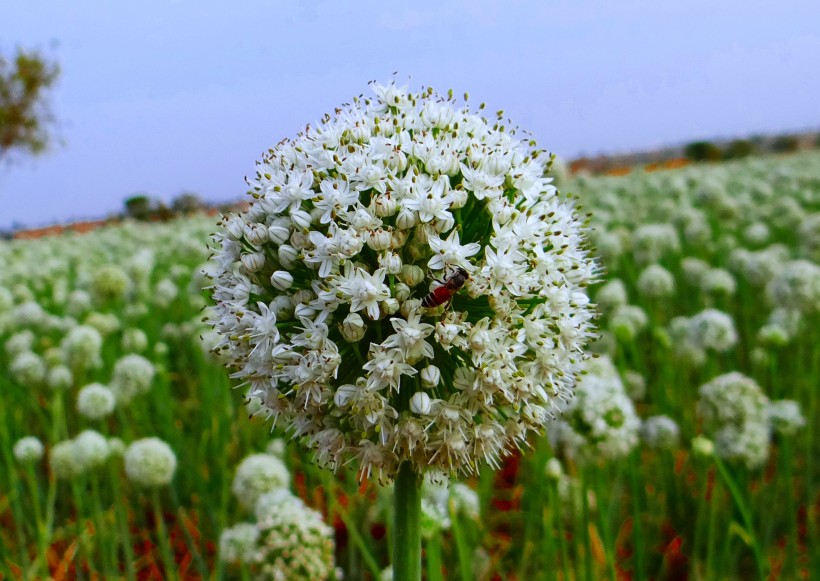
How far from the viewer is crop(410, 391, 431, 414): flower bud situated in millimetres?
1636

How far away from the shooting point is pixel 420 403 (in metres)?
1.64

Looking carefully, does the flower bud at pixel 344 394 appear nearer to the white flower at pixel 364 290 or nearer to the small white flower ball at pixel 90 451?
the white flower at pixel 364 290

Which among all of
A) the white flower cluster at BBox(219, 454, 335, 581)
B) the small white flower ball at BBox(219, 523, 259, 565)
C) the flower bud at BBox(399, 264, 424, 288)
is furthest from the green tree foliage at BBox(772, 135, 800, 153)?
the flower bud at BBox(399, 264, 424, 288)

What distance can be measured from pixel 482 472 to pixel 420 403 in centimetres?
264

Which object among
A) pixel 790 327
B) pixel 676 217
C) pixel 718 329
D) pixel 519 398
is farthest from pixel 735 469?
pixel 676 217

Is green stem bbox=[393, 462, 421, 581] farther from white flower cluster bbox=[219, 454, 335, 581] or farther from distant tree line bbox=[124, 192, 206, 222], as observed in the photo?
distant tree line bbox=[124, 192, 206, 222]

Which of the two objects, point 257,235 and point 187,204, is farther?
point 187,204

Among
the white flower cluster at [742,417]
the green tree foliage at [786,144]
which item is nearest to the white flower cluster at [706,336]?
the white flower cluster at [742,417]

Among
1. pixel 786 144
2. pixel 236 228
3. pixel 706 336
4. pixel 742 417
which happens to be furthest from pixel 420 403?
pixel 786 144

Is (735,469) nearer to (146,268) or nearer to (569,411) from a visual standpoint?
(569,411)

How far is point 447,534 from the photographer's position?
3.81 metres

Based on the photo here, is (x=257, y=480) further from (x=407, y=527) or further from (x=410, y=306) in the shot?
(x=410, y=306)

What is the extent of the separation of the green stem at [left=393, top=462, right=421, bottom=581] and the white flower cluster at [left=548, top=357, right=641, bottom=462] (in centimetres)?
102

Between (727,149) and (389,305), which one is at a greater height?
(727,149)
